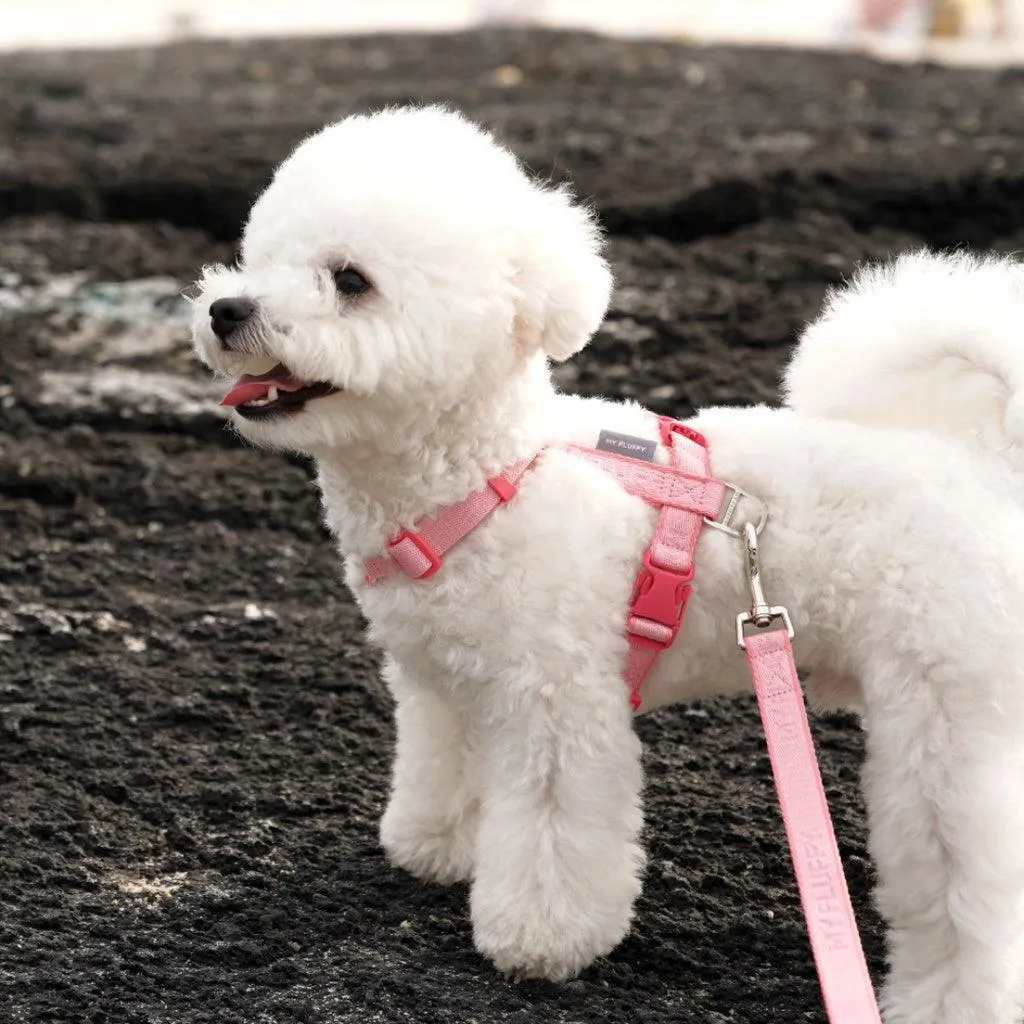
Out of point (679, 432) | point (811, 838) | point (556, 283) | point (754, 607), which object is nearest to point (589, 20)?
point (679, 432)

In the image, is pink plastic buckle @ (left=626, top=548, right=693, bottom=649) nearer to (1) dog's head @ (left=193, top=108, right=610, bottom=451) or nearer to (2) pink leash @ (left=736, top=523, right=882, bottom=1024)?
(2) pink leash @ (left=736, top=523, right=882, bottom=1024)

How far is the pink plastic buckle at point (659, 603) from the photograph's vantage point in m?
2.54

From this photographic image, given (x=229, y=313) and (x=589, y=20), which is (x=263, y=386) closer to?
(x=229, y=313)

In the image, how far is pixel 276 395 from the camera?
2467 millimetres

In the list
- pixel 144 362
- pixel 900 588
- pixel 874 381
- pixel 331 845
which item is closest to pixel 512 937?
pixel 331 845

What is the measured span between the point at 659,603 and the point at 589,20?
43.7 feet

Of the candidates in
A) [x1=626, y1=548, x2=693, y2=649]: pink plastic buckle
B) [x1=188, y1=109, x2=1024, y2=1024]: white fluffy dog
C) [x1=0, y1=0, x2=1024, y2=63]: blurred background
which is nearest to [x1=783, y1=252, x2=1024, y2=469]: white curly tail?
[x1=188, y1=109, x2=1024, y2=1024]: white fluffy dog

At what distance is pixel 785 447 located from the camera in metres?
2.63

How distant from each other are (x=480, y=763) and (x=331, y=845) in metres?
0.42

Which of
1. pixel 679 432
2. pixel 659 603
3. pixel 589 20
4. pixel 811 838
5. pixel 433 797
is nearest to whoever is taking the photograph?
pixel 811 838

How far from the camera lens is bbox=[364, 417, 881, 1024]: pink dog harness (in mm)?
2180

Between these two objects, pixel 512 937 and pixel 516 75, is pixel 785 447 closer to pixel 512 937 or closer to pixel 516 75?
pixel 512 937

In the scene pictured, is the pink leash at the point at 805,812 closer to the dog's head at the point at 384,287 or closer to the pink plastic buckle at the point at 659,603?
the pink plastic buckle at the point at 659,603

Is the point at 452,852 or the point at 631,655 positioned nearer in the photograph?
the point at 631,655
